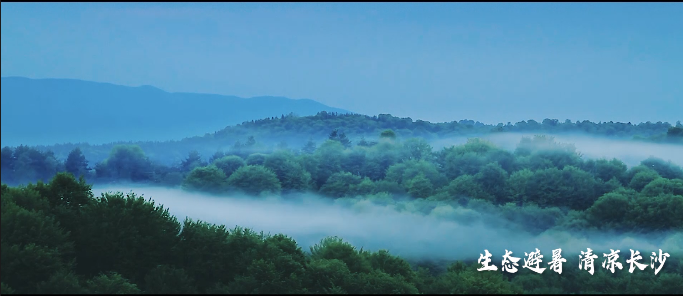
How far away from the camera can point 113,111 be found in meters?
38.3

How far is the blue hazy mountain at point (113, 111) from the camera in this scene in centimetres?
2439

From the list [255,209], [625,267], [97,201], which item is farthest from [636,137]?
[97,201]

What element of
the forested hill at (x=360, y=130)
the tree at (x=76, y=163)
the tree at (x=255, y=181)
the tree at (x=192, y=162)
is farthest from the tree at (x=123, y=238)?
the forested hill at (x=360, y=130)

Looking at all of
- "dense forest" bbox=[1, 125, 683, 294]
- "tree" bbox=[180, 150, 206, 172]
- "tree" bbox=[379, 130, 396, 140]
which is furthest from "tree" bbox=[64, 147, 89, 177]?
"tree" bbox=[379, 130, 396, 140]

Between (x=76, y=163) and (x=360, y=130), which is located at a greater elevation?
(x=360, y=130)

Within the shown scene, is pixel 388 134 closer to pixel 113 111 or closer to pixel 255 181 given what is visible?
pixel 255 181

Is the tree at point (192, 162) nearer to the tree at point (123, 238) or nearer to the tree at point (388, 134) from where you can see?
the tree at point (388, 134)

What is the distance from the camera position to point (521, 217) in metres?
34.2

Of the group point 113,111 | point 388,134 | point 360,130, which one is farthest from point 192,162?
point 360,130

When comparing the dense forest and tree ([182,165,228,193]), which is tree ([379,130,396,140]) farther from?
tree ([182,165,228,193])

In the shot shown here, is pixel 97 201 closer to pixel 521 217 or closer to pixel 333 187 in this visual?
pixel 521 217

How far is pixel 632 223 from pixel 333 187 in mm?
20949

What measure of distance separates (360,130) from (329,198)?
665 inches

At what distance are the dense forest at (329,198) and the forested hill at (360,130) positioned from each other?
27 cm
